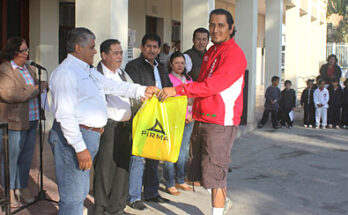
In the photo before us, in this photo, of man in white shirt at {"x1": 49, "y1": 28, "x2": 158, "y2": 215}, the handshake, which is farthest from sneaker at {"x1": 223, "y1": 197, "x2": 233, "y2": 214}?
man in white shirt at {"x1": 49, "y1": 28, "x2": 158, "y2": 215}

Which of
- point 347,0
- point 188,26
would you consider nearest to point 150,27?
point 188,26

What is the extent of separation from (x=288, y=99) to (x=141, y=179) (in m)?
8.37

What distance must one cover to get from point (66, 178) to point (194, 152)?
1.37 metres

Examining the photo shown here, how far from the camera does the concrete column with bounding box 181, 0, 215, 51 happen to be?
8867 millimetres

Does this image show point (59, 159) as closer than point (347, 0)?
Yes

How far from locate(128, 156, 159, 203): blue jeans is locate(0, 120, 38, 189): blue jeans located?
1141mm

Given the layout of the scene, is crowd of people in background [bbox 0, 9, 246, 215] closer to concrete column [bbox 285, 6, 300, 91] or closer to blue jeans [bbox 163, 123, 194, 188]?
blue jeans [bbox 163, 123, 194, 188]

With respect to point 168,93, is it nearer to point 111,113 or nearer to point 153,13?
point 111,113

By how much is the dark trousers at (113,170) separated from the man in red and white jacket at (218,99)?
0.86 meters

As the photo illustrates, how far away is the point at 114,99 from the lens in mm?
4598

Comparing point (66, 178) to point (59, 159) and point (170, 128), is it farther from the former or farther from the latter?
point (170, 128)

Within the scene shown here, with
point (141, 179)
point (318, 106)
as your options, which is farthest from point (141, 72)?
point (318, 106)

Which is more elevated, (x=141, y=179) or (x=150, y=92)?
(x=150, y=92)

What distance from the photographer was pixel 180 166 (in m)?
6.16
